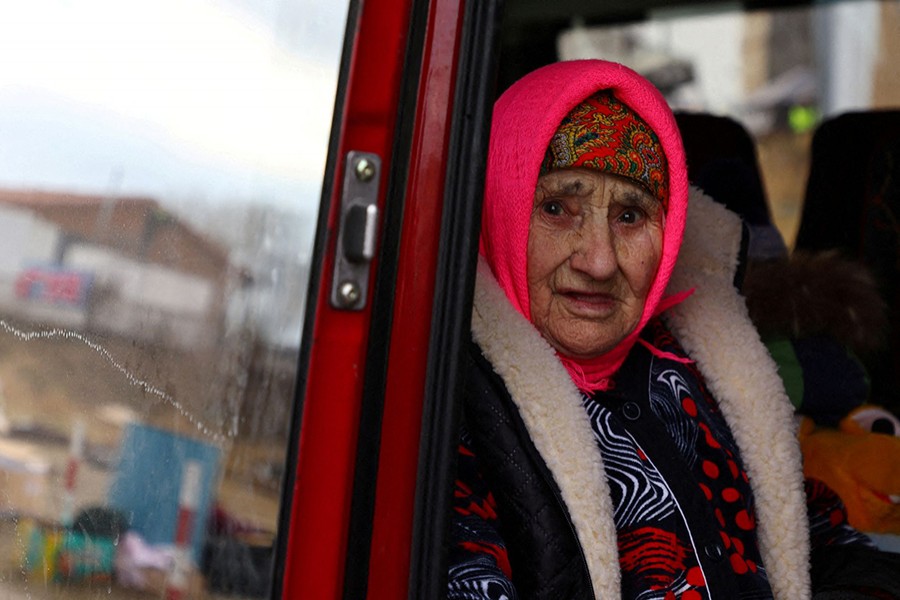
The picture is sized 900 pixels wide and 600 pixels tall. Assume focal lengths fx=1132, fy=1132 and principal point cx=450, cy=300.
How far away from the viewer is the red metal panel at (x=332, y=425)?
1.21m

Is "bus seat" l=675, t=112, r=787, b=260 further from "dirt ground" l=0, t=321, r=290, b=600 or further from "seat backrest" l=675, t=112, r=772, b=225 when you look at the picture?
"dirt ground" l=0, t=321, r=290, b=600

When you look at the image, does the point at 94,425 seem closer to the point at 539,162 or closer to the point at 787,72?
the point at 539,162

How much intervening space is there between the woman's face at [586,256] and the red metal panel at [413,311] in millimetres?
465

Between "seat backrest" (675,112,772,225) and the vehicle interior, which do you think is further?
A: "seat backrest" (675,112,772,225)

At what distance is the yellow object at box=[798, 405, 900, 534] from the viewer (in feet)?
7.25

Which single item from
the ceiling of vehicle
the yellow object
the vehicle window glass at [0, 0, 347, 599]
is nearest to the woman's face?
the vehicle window glass at [0, 0, 347, 599]

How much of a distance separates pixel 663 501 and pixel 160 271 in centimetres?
82

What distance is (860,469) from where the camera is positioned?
225 cm

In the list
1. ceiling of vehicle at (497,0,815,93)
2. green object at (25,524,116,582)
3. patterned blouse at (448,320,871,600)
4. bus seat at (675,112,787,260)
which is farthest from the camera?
ceiling of vehicle at (497,0,815,93)

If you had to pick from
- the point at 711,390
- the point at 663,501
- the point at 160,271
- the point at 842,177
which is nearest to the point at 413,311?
the point at 160,271

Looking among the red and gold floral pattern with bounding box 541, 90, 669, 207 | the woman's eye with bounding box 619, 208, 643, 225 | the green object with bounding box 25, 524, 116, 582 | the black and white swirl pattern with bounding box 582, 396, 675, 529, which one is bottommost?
the green object with bounding box 25, 524, 116, 582

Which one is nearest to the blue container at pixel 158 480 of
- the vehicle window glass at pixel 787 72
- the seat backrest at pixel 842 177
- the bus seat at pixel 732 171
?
the bus seat at pixel 732 171

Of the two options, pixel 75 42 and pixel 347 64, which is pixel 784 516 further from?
pixel 75 42

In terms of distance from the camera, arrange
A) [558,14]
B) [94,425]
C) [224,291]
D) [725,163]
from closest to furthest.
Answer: [224,291]
[94,425]
[725,163]
[558,14]
